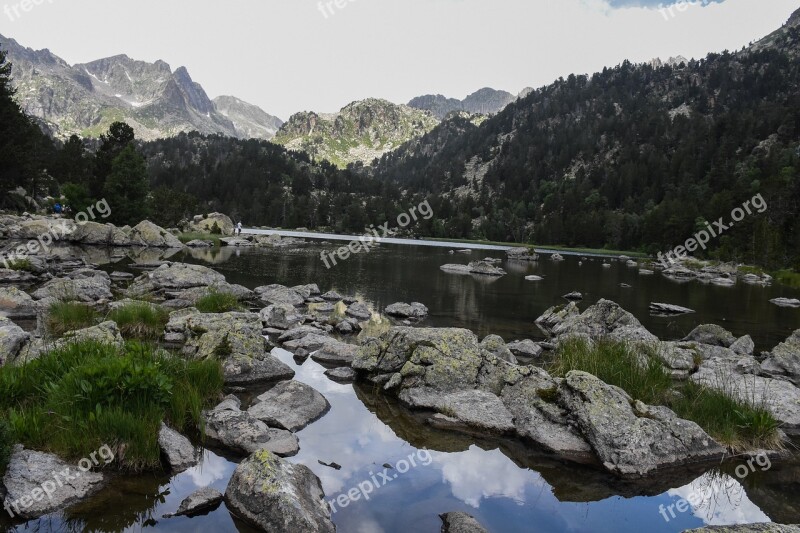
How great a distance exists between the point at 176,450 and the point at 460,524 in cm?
547

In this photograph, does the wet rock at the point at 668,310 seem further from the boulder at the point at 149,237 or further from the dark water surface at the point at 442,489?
the boulder at the point at 149,237

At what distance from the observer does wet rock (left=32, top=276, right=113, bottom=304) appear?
75.4ft

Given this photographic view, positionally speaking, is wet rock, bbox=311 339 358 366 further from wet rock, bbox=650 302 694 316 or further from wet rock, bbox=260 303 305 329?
wet rock, bbox=650 302 694 316

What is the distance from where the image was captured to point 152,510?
7.32 metres

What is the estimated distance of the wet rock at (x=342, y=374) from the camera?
15.5 metres

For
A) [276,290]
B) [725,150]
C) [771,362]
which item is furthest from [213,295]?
[725,150]

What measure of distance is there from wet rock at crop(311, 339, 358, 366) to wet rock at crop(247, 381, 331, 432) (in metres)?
4.40

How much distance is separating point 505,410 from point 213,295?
56.8ft

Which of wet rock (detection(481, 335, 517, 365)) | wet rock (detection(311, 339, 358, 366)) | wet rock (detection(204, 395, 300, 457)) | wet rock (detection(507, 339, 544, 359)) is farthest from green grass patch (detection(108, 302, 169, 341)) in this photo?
wet rock (detection(507, 339, 544, 359))

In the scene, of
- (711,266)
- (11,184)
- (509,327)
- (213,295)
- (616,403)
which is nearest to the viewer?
(616,403)

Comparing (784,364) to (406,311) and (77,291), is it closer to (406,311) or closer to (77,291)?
(406,311)

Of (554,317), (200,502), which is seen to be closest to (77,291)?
(200,502)

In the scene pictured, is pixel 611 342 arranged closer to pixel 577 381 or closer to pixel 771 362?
pixel 577 381

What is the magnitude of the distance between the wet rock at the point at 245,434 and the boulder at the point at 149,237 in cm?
6976
